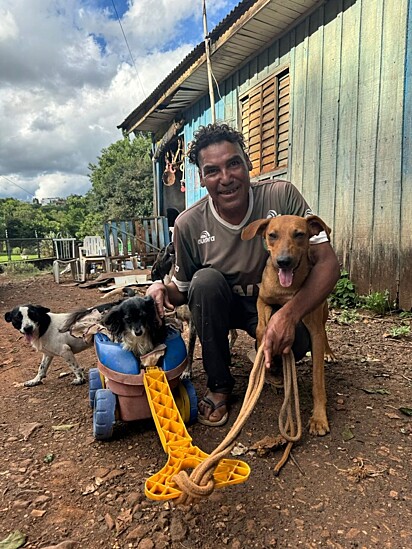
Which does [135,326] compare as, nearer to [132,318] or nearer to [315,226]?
[132,318]

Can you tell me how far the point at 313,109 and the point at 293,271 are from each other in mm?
3853

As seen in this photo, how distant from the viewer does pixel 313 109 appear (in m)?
4.96

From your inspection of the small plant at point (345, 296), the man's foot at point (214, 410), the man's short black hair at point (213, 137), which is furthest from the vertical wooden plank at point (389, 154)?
the man's foot at point (214, 410)

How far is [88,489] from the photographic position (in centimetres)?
161

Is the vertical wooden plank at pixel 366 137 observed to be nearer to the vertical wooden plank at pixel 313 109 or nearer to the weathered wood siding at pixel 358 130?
the weathered wood siding at pixel 358 130

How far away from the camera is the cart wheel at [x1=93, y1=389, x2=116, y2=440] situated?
189 centimetres

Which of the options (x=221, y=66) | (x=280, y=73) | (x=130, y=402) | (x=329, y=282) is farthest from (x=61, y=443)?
(x=221, y=66)

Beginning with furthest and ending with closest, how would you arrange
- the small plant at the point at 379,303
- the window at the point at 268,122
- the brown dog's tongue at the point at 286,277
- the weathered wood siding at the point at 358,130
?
1. the window at the point at 268,122
2. the small plant at the point at 379,303
3. the weathered wood siding at the point at 358,130
4. the brown dog's tongue at the point at 286,277

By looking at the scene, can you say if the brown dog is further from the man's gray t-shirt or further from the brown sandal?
the brown sandal

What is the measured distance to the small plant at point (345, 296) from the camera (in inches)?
176

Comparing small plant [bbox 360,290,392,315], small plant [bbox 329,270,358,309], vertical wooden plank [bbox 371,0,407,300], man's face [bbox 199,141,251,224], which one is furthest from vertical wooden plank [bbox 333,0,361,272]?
man's face [bbox 199,141,251,224]

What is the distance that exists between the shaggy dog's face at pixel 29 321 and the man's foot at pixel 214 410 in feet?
5.70

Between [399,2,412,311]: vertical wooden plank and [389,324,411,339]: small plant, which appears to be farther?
[399,2,412,311]: vertical wooden plank

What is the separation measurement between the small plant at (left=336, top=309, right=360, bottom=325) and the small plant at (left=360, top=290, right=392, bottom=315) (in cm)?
18
